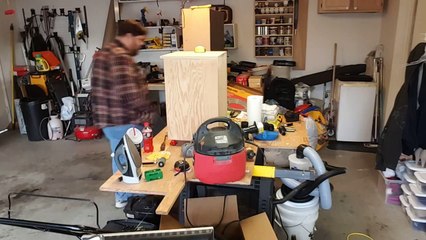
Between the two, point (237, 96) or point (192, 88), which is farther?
point (237, 96)

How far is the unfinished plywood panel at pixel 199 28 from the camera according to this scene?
9.93ft

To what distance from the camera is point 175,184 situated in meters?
1.59

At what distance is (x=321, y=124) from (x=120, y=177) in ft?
10.0

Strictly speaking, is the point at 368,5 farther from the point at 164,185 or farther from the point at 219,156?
the point at 164,185

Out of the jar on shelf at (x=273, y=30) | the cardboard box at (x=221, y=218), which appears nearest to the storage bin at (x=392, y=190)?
the cardboard box at (x=221, y=218)

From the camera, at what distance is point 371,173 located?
11.3ft

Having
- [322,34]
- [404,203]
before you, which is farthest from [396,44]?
[404,203]

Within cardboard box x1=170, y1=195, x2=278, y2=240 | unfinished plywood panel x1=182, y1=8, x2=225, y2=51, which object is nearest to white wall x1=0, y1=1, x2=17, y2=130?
unfinished plywood panel x1=182, y1=8, x2=225, y2=51

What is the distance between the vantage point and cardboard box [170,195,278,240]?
1.75m

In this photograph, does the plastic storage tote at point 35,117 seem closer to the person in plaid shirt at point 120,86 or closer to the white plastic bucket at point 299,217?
the person in plaid shirt at point 120,86

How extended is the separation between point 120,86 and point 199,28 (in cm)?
114

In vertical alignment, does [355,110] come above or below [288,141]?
below

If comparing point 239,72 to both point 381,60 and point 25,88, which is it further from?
point 25,88

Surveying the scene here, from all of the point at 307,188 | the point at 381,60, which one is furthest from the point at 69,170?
the point at 381,60
